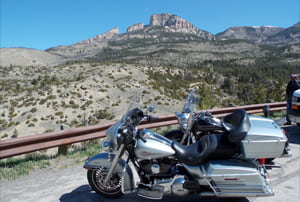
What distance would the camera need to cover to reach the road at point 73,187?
12.8ft

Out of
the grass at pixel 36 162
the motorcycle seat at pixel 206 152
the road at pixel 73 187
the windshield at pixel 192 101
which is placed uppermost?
the windshield at pixel 192 101

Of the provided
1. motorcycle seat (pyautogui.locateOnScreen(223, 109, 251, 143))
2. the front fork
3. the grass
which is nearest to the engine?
the front fork

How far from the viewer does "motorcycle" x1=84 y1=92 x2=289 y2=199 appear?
325 cm

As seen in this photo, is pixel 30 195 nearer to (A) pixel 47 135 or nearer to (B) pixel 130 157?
(A) pixel 47 135

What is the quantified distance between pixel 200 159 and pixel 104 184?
1.52m

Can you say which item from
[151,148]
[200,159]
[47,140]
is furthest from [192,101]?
[47,140]

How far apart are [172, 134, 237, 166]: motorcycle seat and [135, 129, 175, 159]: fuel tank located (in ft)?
0.36

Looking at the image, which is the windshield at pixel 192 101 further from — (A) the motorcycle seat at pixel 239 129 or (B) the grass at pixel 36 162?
(B) the grass at pixel 36 162

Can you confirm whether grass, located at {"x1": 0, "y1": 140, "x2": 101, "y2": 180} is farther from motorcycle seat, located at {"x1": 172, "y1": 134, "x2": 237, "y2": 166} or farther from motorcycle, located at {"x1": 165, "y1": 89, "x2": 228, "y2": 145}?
motorcycle seat, located at {"x1": 172, "y1": 134, "x2": 237, "y2": 166}

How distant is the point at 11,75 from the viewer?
57.8 meters

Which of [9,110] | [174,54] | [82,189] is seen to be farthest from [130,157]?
[174,54]

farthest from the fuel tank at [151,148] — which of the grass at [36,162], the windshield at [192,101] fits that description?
the grass at [36,162]

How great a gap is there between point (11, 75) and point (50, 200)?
6162cm

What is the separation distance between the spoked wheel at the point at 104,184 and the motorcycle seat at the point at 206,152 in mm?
1096
